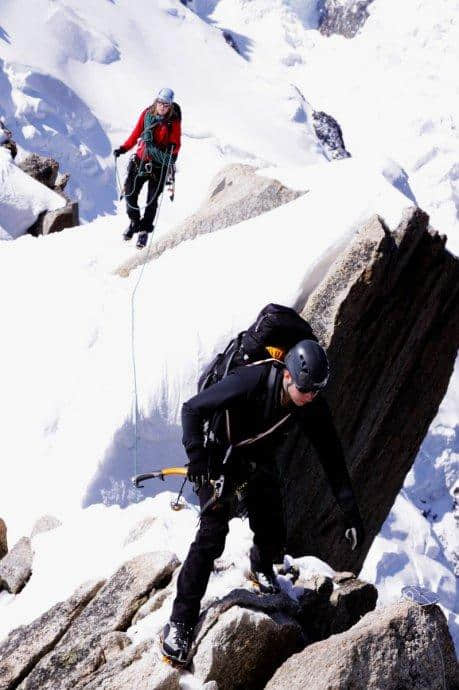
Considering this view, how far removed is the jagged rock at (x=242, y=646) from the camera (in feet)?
15.0

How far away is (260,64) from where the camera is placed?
263 ft

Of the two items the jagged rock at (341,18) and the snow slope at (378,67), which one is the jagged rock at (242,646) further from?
the jagged rock at (341,18)

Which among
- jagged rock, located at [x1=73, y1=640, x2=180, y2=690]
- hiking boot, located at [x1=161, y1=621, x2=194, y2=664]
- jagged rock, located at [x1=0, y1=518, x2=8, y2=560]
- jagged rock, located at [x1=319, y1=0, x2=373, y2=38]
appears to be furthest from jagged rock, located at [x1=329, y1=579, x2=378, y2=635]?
jagged rock, located at [x1=319, y1=0, x2=373, y2=38]

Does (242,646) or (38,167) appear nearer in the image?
(242,646)

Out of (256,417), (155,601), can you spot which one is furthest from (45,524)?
(256,417)

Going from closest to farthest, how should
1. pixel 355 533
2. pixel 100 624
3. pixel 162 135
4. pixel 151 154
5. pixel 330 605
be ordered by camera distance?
pixel 355 533 → pixel 100 624 → pixel 330 605 → pixel 162 135 → pixel 151 154

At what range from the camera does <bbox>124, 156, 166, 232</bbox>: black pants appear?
1154 centimetres

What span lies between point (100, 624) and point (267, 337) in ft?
7.61

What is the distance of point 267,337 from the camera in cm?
495

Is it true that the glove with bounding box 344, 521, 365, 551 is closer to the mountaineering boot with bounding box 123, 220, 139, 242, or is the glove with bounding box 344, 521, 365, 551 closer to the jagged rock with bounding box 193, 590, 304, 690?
the jagged rock with bounding box 193, 590, 304, 690

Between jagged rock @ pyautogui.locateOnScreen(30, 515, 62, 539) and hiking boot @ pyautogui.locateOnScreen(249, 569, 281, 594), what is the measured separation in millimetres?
2429

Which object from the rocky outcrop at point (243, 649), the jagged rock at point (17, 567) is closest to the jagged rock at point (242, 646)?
the rocky outcrop at point (243, 649)

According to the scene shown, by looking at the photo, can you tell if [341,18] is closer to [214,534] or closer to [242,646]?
[214,534]

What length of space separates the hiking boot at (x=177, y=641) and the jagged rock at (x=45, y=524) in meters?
2.72
